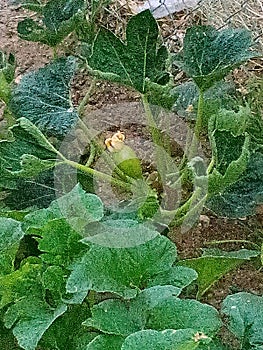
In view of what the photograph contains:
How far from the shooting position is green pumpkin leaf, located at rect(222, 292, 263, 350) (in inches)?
29.2

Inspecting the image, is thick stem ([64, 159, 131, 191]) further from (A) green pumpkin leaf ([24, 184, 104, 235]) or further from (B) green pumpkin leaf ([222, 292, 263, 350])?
(B) green pumpkin leaf ([222, 292, 263, 350])

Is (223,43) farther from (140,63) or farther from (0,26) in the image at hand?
(0,26)

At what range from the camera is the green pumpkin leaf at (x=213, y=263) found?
2.71 feet

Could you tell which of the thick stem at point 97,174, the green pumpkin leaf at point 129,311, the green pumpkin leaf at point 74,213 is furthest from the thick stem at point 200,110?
the green pumpkin leaf at point 129,311

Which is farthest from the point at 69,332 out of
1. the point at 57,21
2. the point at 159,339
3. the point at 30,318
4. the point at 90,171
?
the point at 57,21

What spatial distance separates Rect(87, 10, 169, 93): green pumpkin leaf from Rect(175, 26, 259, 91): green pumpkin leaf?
0.05 metres

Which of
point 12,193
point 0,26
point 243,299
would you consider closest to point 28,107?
point 12,193

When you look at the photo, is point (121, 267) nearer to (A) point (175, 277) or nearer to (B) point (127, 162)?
(A) point (175, 277)

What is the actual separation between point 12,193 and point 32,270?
262mm

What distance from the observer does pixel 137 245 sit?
0.78 metres

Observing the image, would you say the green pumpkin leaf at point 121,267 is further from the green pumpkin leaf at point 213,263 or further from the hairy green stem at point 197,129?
the hairy green stem at point 197,129

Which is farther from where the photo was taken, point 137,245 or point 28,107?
point 28,107

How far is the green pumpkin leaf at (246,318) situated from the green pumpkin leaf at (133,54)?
0.34m

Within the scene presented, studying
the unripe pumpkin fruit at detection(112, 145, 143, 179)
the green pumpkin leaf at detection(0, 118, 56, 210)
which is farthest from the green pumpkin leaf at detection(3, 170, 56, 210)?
the unripe pumpkin fruit at detection(112, 145, 143, 179)
